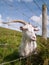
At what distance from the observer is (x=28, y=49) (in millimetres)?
8570

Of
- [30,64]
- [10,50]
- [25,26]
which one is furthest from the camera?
[10,50]

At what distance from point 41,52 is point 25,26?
0.85 m

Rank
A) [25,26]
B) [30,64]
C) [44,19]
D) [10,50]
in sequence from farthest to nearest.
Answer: [44,19], [10,50], [25,26], [30,64]

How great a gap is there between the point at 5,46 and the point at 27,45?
1.40 m

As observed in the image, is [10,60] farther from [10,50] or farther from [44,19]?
[44,19]

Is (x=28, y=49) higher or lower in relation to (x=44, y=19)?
lower

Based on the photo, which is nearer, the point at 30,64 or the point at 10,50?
the point at 30,64

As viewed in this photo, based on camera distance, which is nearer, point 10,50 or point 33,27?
point 33,27

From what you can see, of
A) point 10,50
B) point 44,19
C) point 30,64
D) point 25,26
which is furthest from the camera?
point 44,19

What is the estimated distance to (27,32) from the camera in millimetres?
8516

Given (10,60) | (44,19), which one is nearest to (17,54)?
(10,60)

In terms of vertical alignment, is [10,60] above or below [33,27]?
below

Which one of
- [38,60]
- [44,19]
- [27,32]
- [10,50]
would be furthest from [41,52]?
[44,19]

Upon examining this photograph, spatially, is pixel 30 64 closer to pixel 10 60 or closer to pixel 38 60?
pixel 38 60
